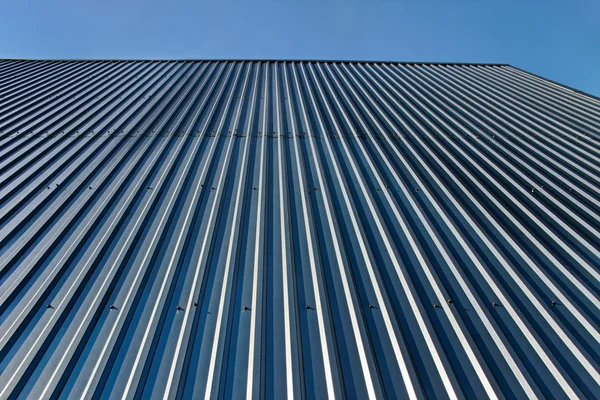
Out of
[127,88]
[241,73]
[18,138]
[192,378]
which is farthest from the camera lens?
[241,73]

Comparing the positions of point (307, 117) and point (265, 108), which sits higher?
point (265, 108)

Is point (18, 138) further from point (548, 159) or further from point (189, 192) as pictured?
point (548, 159)

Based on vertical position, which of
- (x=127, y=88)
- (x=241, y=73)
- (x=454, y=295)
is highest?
(x=241, y=73)

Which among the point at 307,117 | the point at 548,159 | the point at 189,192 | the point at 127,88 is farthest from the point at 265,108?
the point at 548,159

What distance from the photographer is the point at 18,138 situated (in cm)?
906

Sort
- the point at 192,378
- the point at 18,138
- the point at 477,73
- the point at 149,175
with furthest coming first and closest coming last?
the point at 477,73 < the point at 18,138 < the point at 149,175 < the point at 192,378

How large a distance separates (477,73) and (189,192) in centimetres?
1784

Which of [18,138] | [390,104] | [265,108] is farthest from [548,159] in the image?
[18,138]

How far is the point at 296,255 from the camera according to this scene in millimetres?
5141

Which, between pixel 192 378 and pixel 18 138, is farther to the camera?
pixel 18 138

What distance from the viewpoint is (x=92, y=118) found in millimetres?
10266

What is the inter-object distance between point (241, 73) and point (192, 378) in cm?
1507

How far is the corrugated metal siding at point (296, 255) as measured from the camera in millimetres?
3629

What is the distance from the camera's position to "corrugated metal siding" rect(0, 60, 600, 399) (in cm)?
363
